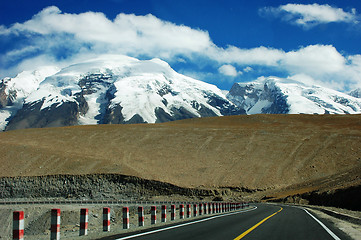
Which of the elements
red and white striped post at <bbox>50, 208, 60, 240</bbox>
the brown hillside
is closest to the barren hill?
A: the brown hillside

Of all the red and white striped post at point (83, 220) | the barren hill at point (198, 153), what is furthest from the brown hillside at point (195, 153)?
the red and white striped post at point (83, 220)

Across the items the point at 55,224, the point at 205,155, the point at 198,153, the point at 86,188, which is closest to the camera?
the point at 55,224

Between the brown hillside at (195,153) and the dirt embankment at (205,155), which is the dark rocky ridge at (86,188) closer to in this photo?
the dirt embankment at (205,155)

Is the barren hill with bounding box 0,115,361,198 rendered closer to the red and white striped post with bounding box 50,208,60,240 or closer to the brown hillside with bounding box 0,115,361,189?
the brown hillside with bounding box 0,115,361,189

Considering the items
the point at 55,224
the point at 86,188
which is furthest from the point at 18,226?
the point at 86,188

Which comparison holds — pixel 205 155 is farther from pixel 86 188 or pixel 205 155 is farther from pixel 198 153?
pixel 86 188

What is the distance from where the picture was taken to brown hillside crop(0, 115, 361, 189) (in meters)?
65.3

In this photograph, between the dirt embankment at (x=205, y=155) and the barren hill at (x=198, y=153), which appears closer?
the dirt embankment at (x=205, y=155)

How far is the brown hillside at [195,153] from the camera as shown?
6531 centimetres

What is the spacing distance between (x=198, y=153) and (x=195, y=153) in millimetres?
586

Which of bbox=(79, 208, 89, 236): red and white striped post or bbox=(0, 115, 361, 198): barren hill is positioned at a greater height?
bbox=(0, 115, 361, 198): barren hill

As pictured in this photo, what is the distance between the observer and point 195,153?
78.7 meters

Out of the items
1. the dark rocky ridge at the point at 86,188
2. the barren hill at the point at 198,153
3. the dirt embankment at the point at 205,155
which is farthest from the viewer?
the barren hill at the point at 198,153

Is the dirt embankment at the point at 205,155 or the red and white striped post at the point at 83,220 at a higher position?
the dirt embankment at the point at 205,155
